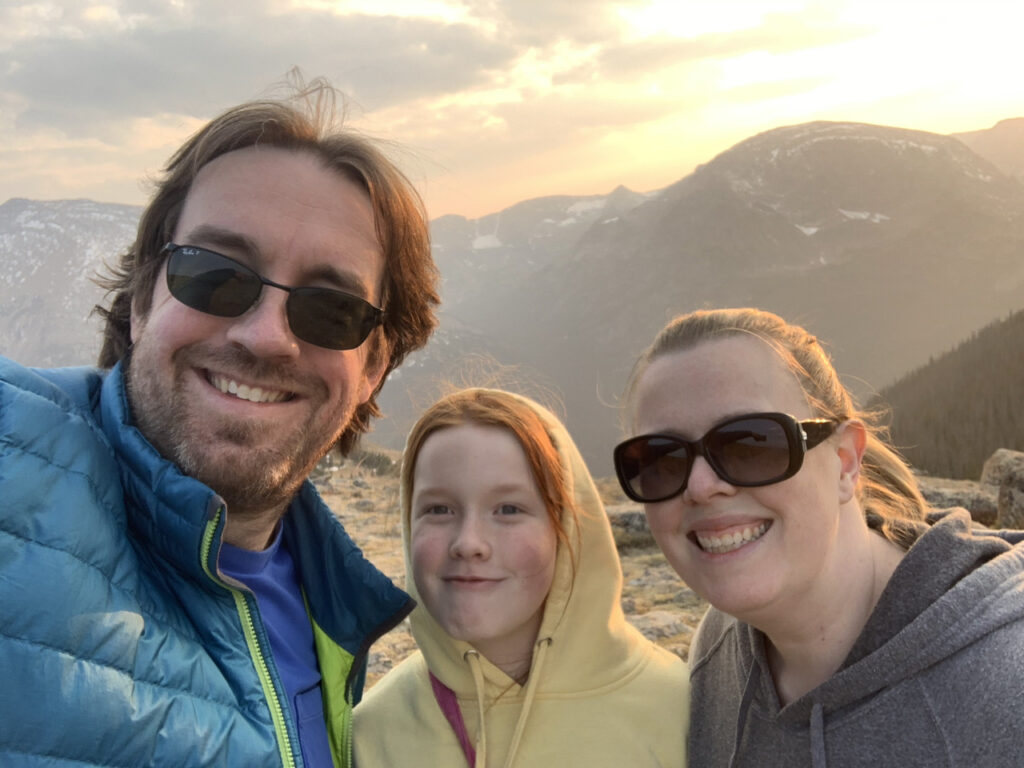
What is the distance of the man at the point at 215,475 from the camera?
5.65 feet

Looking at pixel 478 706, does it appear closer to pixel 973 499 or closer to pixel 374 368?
pixel 374 368

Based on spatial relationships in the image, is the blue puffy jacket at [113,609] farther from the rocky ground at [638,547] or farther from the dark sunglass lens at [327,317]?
the rocky ground at [638,547]

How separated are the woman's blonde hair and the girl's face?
65 centimetres

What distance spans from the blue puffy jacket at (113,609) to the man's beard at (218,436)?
120 millimetres

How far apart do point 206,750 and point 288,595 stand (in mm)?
854

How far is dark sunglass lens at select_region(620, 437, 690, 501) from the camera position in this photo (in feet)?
7.54

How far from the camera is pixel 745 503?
221 cm

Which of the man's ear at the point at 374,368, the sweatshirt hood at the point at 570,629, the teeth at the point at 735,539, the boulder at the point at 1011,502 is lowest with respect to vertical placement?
the boulder at the point at 1011,502

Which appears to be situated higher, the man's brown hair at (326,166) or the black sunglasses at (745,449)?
the man's brown hair at (326,166)

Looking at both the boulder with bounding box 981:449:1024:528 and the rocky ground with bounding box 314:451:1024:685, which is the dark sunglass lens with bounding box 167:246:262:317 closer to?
the rocky ground with bounding box 314:451:1024:685

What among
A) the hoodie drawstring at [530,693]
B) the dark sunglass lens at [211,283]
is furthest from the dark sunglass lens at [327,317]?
the hoodie drawstring at [530,693]

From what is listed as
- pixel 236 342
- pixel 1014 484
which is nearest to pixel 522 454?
pixel 236 342

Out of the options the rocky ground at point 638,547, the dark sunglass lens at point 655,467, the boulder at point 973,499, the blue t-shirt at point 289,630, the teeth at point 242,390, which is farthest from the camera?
the boulder at point 973,499

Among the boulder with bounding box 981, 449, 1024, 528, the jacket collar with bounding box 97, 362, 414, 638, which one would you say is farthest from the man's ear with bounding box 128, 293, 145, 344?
the boulder with bounding box 981, 449, 1024, 528
